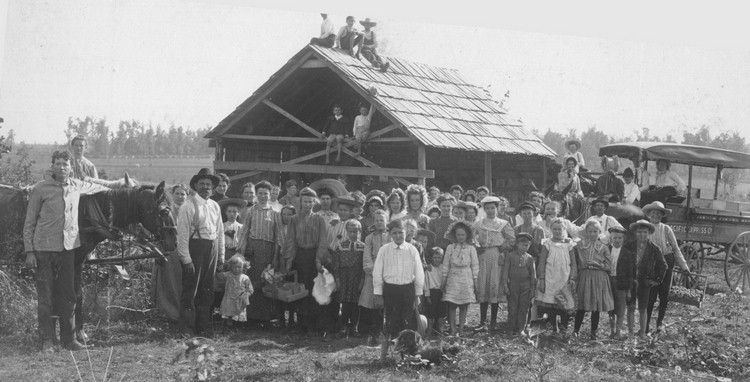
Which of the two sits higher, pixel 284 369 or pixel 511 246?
pixel 511 246

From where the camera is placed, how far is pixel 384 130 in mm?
13992

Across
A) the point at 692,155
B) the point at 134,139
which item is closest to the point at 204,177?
the point at 692,155

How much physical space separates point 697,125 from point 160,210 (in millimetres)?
9441

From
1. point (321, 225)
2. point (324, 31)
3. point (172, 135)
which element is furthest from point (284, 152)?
point (172, 135)

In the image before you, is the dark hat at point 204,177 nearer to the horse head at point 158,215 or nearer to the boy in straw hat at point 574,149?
the horse head at point 158,215

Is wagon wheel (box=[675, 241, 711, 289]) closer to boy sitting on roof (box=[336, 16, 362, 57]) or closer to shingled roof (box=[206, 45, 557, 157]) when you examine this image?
shingled roof (box=[206, 45, 557, 157])

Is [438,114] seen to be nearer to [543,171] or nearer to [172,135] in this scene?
[543,171]

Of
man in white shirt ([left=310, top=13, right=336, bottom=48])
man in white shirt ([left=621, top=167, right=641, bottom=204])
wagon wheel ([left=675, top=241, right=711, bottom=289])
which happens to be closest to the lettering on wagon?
wagon wheel ([left=675, top=241, right=711, bottom=289])

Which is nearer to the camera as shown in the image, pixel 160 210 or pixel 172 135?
pixel 160 210

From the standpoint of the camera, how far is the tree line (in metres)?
14.3

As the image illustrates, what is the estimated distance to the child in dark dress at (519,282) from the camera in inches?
329

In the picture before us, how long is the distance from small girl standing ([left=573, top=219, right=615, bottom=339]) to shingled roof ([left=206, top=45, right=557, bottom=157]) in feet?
15.5

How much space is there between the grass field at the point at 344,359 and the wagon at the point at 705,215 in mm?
4220

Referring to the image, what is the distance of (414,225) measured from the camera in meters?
7.88
